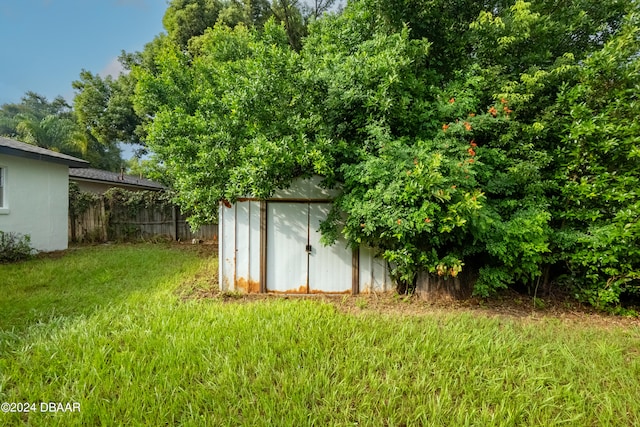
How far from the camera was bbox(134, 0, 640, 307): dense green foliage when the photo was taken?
3.72 meters

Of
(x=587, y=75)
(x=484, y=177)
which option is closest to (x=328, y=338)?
(x=484, y=177)

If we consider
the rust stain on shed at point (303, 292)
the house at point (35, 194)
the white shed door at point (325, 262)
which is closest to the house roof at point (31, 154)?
the house at point (35, 194)

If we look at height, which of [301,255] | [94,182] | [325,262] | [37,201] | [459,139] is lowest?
[325,262]

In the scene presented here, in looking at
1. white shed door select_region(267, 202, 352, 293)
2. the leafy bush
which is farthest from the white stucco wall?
white shed door select_region(267, 202, 352, 293)

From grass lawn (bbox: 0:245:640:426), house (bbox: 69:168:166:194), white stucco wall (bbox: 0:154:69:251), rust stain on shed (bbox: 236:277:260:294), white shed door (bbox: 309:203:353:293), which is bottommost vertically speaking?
grass lawn (bbox: 0:245:640:426)

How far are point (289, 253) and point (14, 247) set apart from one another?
289 inches

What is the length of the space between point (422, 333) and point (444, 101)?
11.0 ft

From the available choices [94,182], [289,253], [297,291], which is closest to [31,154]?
[94,182]

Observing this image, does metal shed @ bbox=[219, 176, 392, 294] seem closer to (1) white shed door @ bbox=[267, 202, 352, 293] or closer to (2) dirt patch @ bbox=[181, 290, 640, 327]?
(1) white shed door @ bbox=[267, 202, 352, 293]

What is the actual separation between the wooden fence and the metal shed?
5.30 m

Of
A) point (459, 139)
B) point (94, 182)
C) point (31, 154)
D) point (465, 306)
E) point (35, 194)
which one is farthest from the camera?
point (94, 182)

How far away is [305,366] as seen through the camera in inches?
101

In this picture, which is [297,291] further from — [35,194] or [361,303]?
[35,194]

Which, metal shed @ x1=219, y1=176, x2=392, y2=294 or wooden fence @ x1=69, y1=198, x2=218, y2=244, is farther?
wooden fence @ x1=69, y1=198, x2=218, y2=244
